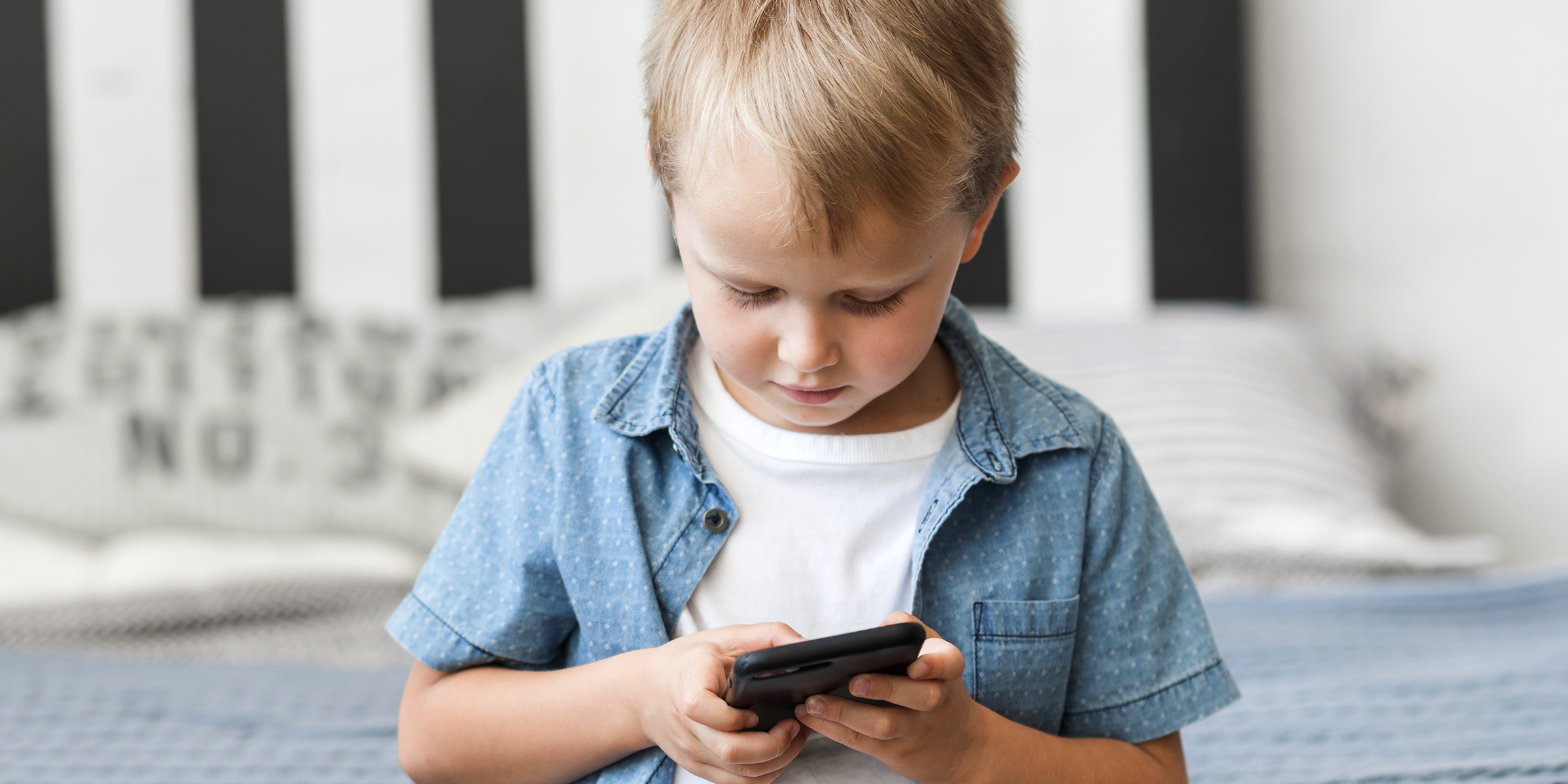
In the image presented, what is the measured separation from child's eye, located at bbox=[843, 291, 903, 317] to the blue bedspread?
491 mm

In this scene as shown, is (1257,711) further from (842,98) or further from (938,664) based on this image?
(842,98)

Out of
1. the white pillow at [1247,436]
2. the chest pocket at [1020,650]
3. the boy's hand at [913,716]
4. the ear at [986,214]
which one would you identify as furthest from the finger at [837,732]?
the white pillow at [1247,436]

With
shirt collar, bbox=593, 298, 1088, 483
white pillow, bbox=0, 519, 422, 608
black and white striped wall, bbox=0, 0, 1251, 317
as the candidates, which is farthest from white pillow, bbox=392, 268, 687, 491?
shirt collar, bbox=593, 298, 1088, 483

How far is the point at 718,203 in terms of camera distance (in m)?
0.48

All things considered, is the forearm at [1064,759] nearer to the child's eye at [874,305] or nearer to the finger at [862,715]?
the finger at [862,715]

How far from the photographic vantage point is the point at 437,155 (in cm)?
194

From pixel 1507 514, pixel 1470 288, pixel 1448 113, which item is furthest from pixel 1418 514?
pixel 1448 113

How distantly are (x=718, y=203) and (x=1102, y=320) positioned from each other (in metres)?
1.26

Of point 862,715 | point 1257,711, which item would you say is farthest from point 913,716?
point 1257,711


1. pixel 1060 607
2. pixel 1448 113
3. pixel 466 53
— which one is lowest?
pixel 1060 607

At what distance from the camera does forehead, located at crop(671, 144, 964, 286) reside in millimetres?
474

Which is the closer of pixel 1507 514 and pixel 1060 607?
pixel 1060 607

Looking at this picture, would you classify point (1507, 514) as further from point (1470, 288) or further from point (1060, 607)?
point (1060, 607)

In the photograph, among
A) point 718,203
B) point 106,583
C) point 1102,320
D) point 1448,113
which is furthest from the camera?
point 1448,113
